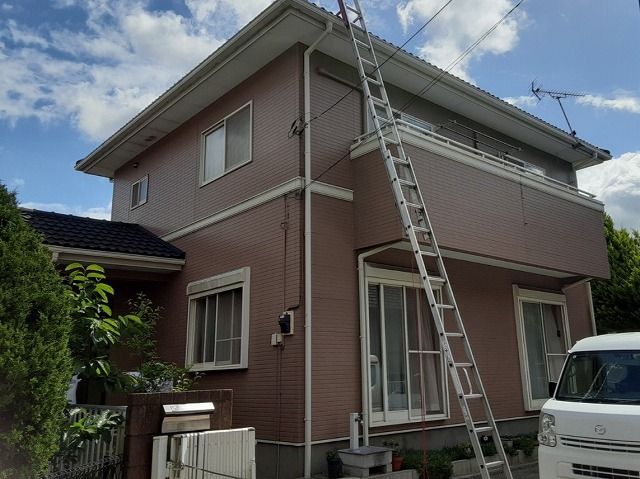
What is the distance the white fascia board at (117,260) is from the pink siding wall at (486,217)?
14.1 feet

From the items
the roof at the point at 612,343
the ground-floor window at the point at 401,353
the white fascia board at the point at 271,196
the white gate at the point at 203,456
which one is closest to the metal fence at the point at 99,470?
the white gate at the point at 203,456

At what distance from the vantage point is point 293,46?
8.68 metres

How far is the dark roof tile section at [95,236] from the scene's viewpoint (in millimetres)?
9508

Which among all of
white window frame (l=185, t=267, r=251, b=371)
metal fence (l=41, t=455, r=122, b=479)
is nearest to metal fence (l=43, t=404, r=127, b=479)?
metal fence (l=41, t=455, r=122, b=479)

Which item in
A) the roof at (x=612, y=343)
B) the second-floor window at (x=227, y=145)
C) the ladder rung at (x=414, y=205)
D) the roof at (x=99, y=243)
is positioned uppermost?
the second-floor window at (x=227, y=145)

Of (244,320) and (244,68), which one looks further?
(244,68)

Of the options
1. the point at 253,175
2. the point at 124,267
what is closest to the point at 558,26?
the point at 253,175

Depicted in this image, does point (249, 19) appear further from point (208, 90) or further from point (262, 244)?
point (262, 244)

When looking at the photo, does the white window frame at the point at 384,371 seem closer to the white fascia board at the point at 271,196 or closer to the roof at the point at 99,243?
the white fascia board at the point at 271,196

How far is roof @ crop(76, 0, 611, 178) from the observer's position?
8.27 metres

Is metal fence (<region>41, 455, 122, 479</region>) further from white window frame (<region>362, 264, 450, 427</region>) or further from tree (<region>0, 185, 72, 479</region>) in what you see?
white window frame (<region>362, 264, 450, 427</region>)

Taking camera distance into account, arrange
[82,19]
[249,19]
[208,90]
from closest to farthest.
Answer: [82,19]
[249,19]
[208,90]

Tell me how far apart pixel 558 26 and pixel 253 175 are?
16.5 feet

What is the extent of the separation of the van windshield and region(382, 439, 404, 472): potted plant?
88.3 inches
